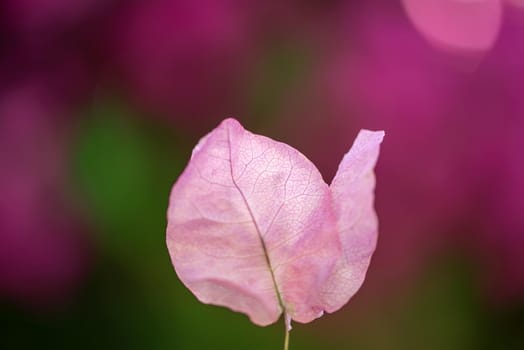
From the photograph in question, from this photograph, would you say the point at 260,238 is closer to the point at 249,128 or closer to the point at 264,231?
the point at 264,231

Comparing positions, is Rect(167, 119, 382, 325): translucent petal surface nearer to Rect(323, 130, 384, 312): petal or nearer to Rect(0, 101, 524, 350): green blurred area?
Rect(323, 130, 384, 312): petal

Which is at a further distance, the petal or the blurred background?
the blurred background

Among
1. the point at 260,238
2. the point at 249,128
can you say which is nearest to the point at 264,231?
the point at 260,238

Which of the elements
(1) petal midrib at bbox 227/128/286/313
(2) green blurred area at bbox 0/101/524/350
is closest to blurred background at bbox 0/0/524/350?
(2) green blurred area at bbox 0/101/524/350
